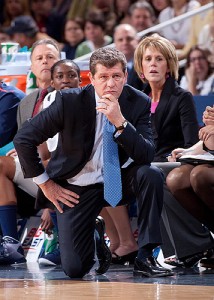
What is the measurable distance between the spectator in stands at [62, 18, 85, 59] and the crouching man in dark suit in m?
5.48

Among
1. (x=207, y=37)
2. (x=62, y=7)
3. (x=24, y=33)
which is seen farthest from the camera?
(x=62, y=7)

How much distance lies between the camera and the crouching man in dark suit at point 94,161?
17.5ft

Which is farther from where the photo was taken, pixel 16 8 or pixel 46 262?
pixel 16 8

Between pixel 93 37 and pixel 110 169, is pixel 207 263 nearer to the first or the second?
pixel 110 169

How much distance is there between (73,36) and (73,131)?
587cm

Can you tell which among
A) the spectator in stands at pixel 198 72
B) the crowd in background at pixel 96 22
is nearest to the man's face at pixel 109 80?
the spectator in stands at pixel 198 72

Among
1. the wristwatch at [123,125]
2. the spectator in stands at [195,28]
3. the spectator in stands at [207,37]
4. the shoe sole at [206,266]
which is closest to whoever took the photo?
the wristwatch at [123,125]

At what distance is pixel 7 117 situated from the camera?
6.88 metres

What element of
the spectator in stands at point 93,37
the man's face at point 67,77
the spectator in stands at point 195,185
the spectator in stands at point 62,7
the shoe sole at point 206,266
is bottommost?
the shoe sole at point 206,266

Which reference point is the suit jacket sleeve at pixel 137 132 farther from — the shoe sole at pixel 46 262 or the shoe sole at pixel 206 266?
the shoe sole at pixel 46 262

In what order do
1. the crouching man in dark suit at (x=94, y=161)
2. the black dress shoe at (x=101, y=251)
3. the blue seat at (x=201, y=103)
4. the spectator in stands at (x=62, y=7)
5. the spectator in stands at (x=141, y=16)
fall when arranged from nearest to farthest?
1. the crouching man in dark suit at (x=94, y=161)
2. the black dress shoe at (x=101, y=251)
3. the blue seat at (x=201, y=103)
4. the spectator in stands at (x=141, y=16)
5. the spectator in stands at (x=62, y=7)

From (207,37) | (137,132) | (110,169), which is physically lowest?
(110,169)

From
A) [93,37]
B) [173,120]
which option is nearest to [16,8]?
[93,37]

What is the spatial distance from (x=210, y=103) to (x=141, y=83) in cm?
53
